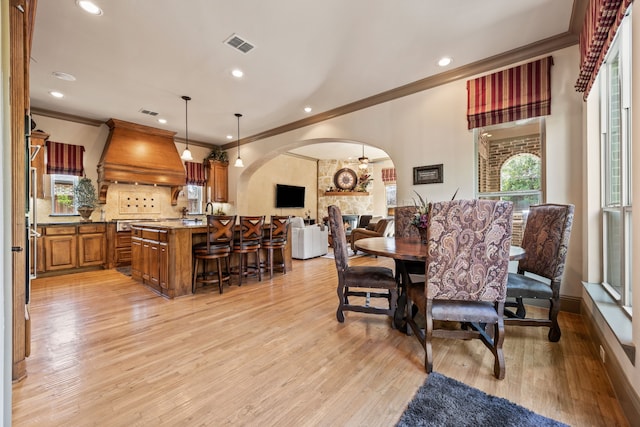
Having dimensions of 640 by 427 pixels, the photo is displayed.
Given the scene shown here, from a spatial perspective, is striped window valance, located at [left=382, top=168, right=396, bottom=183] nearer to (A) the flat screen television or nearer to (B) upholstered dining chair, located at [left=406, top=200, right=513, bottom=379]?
(A) the flat screen television

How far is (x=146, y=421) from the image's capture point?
1.47m

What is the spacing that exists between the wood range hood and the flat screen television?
2995 mm

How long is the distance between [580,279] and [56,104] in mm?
7882

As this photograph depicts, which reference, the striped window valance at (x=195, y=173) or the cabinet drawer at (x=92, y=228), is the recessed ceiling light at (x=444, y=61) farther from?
the cabinet drawer at (x=92, y=228)

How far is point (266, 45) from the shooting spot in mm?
3086

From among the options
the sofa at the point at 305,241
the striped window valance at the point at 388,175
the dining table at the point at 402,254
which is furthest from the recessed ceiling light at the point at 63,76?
the striped window valance at the point at 388,175

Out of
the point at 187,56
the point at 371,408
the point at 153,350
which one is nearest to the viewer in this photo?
the point at 371,408

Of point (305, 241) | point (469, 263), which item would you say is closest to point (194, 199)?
point (305, 241)

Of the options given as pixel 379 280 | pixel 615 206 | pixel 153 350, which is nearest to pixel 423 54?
pixel 615 206

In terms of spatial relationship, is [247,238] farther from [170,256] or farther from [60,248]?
[60,248]

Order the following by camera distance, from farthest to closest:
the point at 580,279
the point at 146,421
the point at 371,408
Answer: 1. the point at 580,279
2. the point at 371,408
3. the point at 146,421

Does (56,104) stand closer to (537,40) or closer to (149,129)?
(149,129)

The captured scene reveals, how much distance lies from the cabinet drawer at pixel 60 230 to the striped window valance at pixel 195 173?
8.14 feet

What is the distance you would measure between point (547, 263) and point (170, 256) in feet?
13.2
